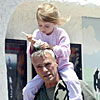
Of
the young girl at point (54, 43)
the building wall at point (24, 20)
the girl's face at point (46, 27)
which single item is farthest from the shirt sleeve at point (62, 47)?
the building wall at point (24, 20)

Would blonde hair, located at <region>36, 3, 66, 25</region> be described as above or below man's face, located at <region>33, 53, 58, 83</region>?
above

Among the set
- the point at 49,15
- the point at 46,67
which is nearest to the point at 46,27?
the point at 49,15

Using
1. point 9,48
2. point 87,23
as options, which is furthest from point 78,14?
point 9,48

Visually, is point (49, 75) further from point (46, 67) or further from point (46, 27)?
point (46, 27)

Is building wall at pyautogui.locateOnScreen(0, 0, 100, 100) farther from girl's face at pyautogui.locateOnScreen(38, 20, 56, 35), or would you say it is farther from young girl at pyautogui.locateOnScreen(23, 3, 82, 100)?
girl's face at pyautogui.locateOnScreen(38, 20, 56, 35)

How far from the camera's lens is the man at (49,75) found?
4001mm

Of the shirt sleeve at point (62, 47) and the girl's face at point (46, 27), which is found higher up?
the girl's face at point (46, 27)

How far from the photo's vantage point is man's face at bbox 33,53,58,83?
399 centimetres

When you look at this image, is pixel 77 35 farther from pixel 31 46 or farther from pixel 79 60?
pixel 31 46

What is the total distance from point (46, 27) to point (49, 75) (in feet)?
1.20

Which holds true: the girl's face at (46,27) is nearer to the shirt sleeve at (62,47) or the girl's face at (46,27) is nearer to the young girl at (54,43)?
the young girl at (54,43)

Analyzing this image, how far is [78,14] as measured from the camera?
9.34 metres

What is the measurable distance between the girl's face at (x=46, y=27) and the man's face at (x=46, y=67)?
215mm

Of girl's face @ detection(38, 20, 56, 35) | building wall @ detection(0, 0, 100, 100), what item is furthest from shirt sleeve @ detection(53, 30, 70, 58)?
building wall @ detection(0, 0, 100, 100)
